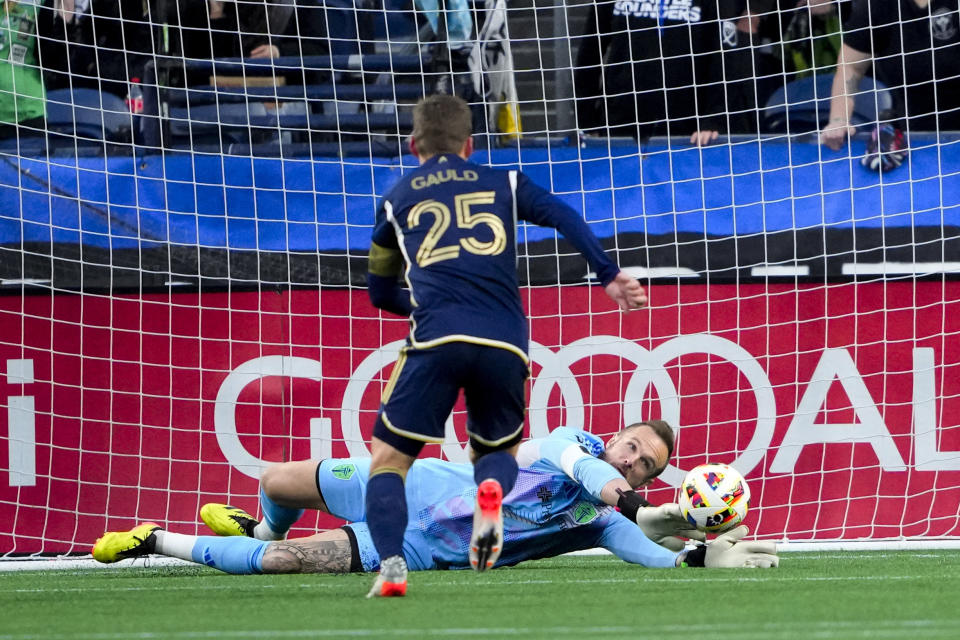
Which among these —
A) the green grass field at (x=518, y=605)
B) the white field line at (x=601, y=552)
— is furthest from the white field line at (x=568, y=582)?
the white field line at (x=601, y=552)

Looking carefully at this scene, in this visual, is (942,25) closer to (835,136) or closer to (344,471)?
(835,136)

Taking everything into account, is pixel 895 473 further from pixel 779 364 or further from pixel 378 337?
pixel 378 337

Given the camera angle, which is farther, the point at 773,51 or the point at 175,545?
the point at 773,51

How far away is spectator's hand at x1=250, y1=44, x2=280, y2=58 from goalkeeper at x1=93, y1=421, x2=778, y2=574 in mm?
3064

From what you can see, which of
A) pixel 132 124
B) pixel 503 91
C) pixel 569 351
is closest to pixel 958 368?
pixel 569 351

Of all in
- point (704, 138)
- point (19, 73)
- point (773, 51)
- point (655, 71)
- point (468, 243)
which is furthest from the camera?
point (773, 51)

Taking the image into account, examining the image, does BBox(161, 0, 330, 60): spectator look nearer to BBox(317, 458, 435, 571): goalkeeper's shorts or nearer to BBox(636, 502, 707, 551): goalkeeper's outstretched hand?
BBox(317, 458, 435, 571): goalkeeper's shorts

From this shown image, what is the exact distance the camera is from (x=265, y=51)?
27.0ft

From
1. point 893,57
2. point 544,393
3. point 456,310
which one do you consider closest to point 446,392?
point 456,310

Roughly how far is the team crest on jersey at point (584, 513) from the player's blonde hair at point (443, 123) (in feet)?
5.47

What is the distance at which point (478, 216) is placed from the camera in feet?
14.6

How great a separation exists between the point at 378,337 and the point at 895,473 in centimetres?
266

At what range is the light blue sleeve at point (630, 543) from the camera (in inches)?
225

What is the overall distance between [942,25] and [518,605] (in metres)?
5.26
